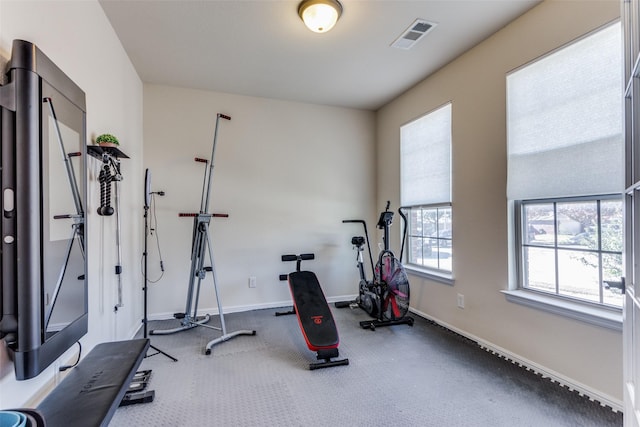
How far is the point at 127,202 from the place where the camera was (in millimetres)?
2926

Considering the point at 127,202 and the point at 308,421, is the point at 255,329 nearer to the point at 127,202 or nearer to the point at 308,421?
the point at 308,421

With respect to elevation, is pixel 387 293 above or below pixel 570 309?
below

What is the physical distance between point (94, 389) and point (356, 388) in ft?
5.14

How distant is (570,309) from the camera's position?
2045 mm

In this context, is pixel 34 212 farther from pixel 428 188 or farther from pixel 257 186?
pixel 428 188

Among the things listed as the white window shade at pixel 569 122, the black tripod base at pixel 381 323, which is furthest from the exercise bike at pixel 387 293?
the white window shade at pixel 569 122

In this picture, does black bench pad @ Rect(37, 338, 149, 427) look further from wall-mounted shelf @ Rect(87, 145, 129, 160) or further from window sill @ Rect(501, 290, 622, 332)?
window sill @ Rect(501, 290, 622, 332)

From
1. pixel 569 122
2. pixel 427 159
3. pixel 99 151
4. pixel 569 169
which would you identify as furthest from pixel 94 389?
pixel 427 159

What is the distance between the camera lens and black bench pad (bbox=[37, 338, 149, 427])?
3.59 feet


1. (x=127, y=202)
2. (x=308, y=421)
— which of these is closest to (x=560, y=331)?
(x=308, y=421)

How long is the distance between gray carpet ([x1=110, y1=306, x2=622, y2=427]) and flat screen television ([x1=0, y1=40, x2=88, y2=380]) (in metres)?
0.93

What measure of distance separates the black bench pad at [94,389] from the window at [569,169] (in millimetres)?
2687

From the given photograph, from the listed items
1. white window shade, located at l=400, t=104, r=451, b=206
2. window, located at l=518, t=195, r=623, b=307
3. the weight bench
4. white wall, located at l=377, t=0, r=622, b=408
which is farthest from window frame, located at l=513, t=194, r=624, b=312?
the weight bench

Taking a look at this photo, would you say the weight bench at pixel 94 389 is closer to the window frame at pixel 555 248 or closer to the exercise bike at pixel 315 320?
the exercise bike at pixel 315 320
